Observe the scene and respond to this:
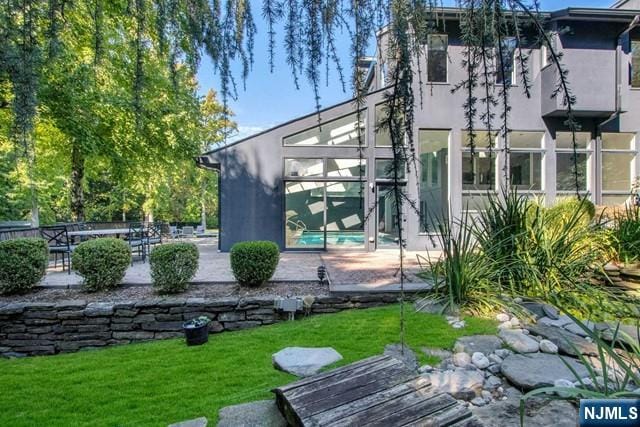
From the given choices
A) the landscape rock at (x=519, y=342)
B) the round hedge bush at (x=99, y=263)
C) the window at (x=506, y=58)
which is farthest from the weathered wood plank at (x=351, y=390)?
the round hedge bush at (x=99, y=263)

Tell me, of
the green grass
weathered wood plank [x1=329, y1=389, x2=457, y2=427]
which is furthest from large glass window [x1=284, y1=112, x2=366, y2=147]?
weathered wood plank [x1=329, y1=389, x2=457, y2=427]

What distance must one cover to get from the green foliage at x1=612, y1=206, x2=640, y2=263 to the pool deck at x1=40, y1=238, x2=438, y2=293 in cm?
302

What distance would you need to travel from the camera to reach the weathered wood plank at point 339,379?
2.21 m

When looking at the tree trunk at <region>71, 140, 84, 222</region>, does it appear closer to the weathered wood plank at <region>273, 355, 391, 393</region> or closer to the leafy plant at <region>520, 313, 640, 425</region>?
the weathered wood plank at <region>273, 355, 391, 393</region>

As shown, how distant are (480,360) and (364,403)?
154cm

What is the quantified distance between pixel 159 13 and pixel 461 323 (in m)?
3.94

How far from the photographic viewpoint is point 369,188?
9.84 meters

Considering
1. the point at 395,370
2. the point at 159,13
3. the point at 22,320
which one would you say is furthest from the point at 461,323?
the point at 22,320

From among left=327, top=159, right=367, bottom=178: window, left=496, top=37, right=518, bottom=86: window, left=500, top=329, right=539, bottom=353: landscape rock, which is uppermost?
left=327, top=159, right=367, bottom=178: window

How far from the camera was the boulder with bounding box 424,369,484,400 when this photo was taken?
8.25 ft

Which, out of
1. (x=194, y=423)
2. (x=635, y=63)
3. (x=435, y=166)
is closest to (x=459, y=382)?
(x=194, y=423)

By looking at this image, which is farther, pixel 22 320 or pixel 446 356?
pixel 22 320

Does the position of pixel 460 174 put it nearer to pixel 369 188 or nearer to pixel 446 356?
pixel 369 188

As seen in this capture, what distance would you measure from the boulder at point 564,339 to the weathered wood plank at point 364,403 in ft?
5.41
